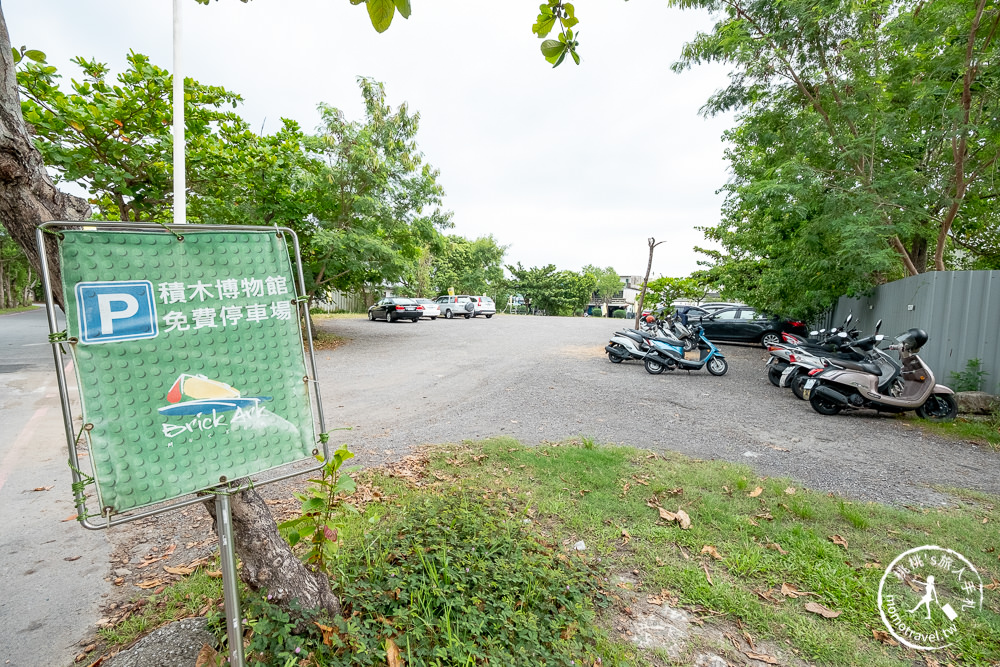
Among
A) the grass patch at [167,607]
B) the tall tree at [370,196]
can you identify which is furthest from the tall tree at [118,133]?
the grass patch at [167,607]

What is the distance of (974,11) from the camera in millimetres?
5664

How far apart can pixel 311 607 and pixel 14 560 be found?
2.38 m

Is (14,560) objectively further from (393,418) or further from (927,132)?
(927,132)

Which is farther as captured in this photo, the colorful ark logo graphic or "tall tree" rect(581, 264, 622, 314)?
"tall tree" rect(581, 264, 622, 314)

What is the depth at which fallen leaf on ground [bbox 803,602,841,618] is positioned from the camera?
2.33m

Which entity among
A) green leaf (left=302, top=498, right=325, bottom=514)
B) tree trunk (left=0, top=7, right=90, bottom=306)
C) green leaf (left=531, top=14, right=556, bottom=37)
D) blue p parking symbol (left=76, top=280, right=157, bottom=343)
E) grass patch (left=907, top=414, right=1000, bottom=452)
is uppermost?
green leaf (left=531, top=14, right=556, bottom=37)

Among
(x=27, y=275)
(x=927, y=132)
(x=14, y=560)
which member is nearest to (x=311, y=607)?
(x=14, y=560)

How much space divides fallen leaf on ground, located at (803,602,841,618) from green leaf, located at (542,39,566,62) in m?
2.97

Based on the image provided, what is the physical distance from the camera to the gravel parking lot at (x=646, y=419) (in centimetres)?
439

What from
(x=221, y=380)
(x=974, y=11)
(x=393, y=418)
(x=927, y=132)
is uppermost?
(x=974, y=11)

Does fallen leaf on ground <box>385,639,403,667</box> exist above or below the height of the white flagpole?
below

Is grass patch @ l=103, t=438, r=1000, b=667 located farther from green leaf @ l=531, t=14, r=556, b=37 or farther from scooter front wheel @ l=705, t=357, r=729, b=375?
scooter front wheel @ l=705, t=357, r=729, b=375

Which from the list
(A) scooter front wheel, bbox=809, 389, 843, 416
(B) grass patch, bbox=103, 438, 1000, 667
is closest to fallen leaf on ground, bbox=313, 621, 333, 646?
(B) grass patch, bbox=103, 438, 1000, 667

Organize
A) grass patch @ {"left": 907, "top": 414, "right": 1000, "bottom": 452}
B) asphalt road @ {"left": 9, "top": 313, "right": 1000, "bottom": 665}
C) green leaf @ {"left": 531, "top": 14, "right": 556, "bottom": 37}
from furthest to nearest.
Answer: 1. grass patch @ {"left": 907, "top": 414, "right": 1000, "bottom": 452}
2. asphalt road @ {"left": 9, "top": 313, "right": 1000, "bottom": 665}
3. green leaf @ {"left": 531, "top": 14, "right": 556, "bottom": 37}
